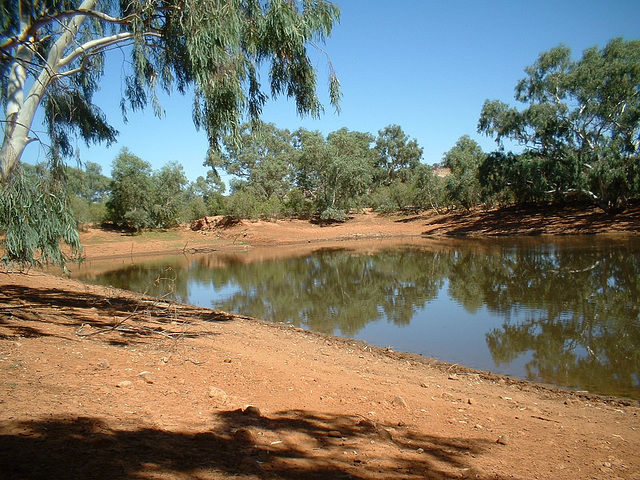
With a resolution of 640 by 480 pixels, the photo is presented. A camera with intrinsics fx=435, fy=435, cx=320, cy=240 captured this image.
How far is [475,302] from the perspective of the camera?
33.3 ft

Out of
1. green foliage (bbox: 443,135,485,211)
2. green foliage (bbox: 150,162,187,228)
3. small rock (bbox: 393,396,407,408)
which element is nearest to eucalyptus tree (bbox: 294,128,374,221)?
green foliage (bbox: 443,135,485,211)

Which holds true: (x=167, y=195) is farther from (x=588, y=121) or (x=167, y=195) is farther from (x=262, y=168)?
(x=588, y=121)

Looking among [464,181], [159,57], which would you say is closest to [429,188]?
[464,181]

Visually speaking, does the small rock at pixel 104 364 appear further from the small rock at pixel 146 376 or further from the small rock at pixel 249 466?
the small rock at pixel 249 466

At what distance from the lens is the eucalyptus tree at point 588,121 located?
25.5m

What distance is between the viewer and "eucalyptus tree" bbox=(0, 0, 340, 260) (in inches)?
207

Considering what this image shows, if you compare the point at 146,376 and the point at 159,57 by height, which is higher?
the point at 159,57

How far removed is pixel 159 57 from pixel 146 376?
213 inches

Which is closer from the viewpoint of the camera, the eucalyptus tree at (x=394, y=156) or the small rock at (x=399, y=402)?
the small rock at (x=399, y=402)

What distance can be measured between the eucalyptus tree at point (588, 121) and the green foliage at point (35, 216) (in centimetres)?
2834

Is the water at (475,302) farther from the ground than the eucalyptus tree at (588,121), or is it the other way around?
the eucalyptus tree at (588,121)

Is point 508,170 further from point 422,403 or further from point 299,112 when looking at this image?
point 422,403

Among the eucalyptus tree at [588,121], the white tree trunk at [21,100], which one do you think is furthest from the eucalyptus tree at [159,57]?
the eucalyptus tree at [588,121]

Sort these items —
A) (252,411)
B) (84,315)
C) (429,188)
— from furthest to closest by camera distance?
(429,188), (84,315), (252,411)
